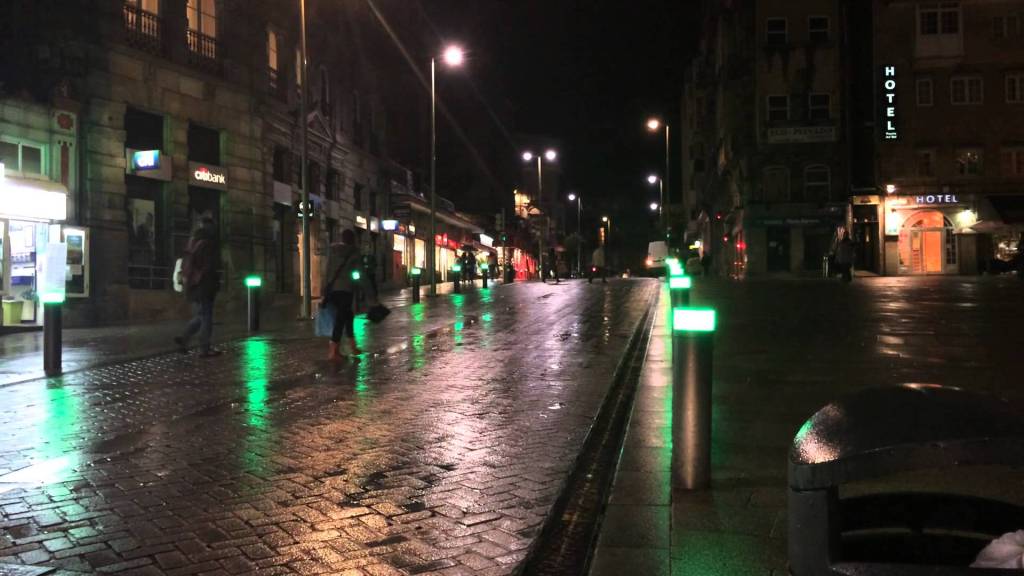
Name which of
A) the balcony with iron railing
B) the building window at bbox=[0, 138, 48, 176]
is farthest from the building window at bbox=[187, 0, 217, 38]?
the building window at bbox=[0, 138, 48, 176]

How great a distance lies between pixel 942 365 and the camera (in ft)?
29.3

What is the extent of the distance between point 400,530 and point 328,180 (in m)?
31.0

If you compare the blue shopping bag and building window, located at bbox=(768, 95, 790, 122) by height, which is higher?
building window, located at bbox=(768, 95, 790, 122)

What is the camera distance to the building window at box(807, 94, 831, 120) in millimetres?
42000

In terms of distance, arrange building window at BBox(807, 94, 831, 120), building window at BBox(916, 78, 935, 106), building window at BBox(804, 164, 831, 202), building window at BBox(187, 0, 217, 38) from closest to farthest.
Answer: building window at BBox(187, 0, 217, 38)
building window at BBox(916, 78, 935, 106)
building window at BBox(807, 94, 831, 120)
building window at BBox(804, 164, 831, 202)

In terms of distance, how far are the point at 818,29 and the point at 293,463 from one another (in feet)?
139

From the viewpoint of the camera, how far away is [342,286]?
1119cm

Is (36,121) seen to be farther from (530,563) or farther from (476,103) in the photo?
(476,103)

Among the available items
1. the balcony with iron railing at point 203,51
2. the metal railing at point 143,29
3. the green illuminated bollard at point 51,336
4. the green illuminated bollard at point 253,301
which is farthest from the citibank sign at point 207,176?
the green illuminated bollard at point 51,336

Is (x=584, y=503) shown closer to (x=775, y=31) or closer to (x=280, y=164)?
(x=280, y=164)

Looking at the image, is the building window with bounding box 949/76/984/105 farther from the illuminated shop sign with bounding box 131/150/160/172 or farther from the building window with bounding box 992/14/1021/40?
the illuminated shop sign with bounding box 131/150/160/172

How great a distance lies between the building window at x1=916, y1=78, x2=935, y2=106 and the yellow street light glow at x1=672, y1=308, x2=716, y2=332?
4052 centimetres

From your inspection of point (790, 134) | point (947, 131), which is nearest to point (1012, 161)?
point (947, 131)

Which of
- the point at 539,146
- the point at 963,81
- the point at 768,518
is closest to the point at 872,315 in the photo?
the point at 768,518
